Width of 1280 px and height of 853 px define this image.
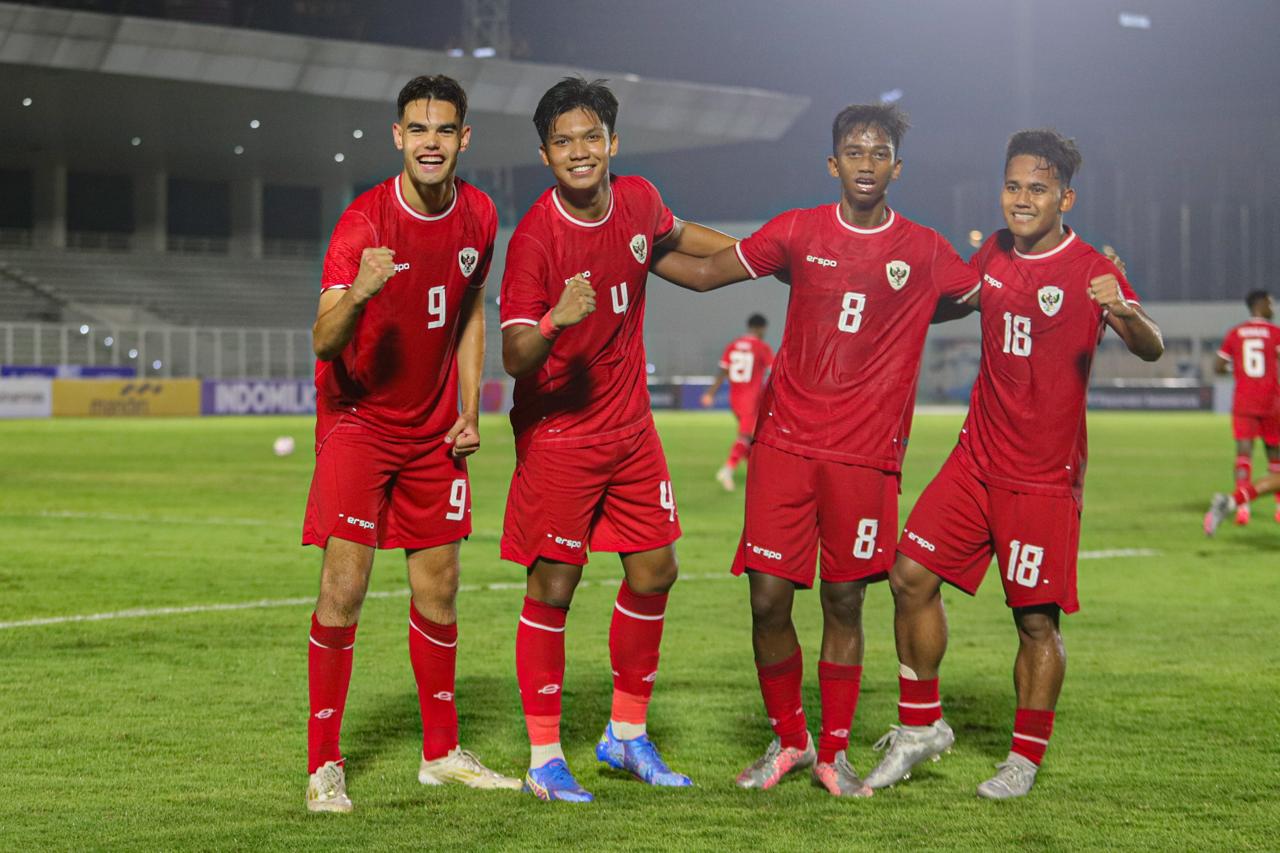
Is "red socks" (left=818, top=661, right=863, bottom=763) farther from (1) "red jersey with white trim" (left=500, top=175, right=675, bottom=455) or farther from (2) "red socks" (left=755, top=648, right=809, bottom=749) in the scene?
(1) "red jersey with white trim" (left=500, top=175, right=675, bottom=455)

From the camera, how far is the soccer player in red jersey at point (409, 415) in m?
4.74

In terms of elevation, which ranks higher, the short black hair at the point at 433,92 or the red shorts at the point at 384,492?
the short black hair at the point at 433,92

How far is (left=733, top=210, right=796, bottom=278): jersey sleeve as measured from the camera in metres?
5.07

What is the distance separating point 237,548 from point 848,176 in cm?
807

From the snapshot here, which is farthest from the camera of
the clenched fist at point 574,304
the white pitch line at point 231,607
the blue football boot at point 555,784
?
the white pitch line at point 231,607

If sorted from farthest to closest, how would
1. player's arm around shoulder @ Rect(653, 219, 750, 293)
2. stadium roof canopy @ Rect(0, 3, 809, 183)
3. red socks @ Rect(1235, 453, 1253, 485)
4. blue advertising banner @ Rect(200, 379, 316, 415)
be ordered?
blue advertising banner @ Rect(200, 379, 316, 415) → stadium roof canopy @ Rect(0, 3, 809, 183) → red socks @ Rect(1235, 453, 1253, 485) → player's arm around shoulder @ Rect(653, 219, 750, 293)

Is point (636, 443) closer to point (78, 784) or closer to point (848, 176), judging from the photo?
point (848, 176)

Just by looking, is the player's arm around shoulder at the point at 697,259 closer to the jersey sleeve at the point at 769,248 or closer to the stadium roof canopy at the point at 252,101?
the jersey sleeve at the point at 769,248

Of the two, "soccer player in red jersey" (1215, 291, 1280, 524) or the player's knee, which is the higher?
"soccer player in red jersey" (1215, 291, 1280, 524)

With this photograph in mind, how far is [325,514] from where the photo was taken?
4.83m

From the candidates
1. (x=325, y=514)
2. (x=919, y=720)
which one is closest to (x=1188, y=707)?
(x=919, y=720)

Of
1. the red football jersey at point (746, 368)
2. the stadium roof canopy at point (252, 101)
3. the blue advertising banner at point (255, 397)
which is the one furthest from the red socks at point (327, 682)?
the blue advertising banner at point (255, 397)

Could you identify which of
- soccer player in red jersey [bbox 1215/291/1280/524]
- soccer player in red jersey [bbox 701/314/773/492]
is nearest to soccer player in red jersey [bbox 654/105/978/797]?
soccer player in red jersey [bbox 1215/291/1280/524]

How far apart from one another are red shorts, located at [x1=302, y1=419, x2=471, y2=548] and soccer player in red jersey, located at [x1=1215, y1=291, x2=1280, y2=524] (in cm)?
1125
